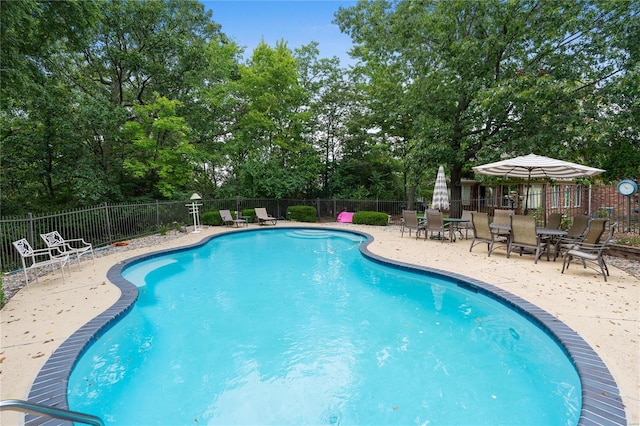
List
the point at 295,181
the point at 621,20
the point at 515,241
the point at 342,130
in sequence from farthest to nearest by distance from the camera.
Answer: the point at 342,130
the point at 295,181
the point at 621,20
the point at 515,241

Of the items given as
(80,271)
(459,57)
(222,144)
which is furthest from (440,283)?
(222,144)

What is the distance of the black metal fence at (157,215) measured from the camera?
761 centimetres

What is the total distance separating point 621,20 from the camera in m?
8.65

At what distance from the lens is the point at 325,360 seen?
357 centimetres

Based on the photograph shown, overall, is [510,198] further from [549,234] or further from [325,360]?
[325,360]

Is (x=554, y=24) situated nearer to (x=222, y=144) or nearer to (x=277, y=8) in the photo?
(x=277, y=8)

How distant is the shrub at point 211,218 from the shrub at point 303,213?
3.79 m

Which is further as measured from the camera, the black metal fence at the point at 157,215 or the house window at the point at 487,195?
the house window at the point at 487,195

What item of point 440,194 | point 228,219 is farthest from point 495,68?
point 228,219

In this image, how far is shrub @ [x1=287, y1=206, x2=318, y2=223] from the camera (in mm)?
16047

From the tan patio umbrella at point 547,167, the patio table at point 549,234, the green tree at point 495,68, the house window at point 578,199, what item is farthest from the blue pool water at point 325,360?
the house window at point 578,199

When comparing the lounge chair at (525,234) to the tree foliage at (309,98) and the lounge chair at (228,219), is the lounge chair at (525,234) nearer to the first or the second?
the tree foliage at (309,98)

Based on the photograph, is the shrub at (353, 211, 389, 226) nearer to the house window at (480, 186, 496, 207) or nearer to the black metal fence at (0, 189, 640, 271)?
the black metal fence at (0, 189, 640, 271)

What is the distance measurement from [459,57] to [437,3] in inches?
108
